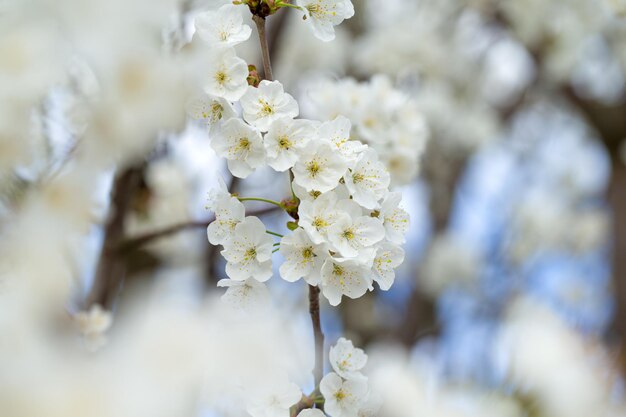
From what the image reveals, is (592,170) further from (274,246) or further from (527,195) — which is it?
(274,246)

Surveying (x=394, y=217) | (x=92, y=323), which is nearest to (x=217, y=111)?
(x=394, y=217)

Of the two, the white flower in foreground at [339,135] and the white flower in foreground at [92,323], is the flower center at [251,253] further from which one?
the white flower in foreground at [92,323]

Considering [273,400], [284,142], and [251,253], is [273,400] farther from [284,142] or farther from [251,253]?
[284,142]

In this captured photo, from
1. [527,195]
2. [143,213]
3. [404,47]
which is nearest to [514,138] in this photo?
[527,195]

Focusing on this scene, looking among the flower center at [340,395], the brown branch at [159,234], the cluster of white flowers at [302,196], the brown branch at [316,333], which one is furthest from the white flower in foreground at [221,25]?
the brown branch at [159,234]

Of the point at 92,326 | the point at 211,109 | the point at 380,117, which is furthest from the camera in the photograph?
the point at 380,117
